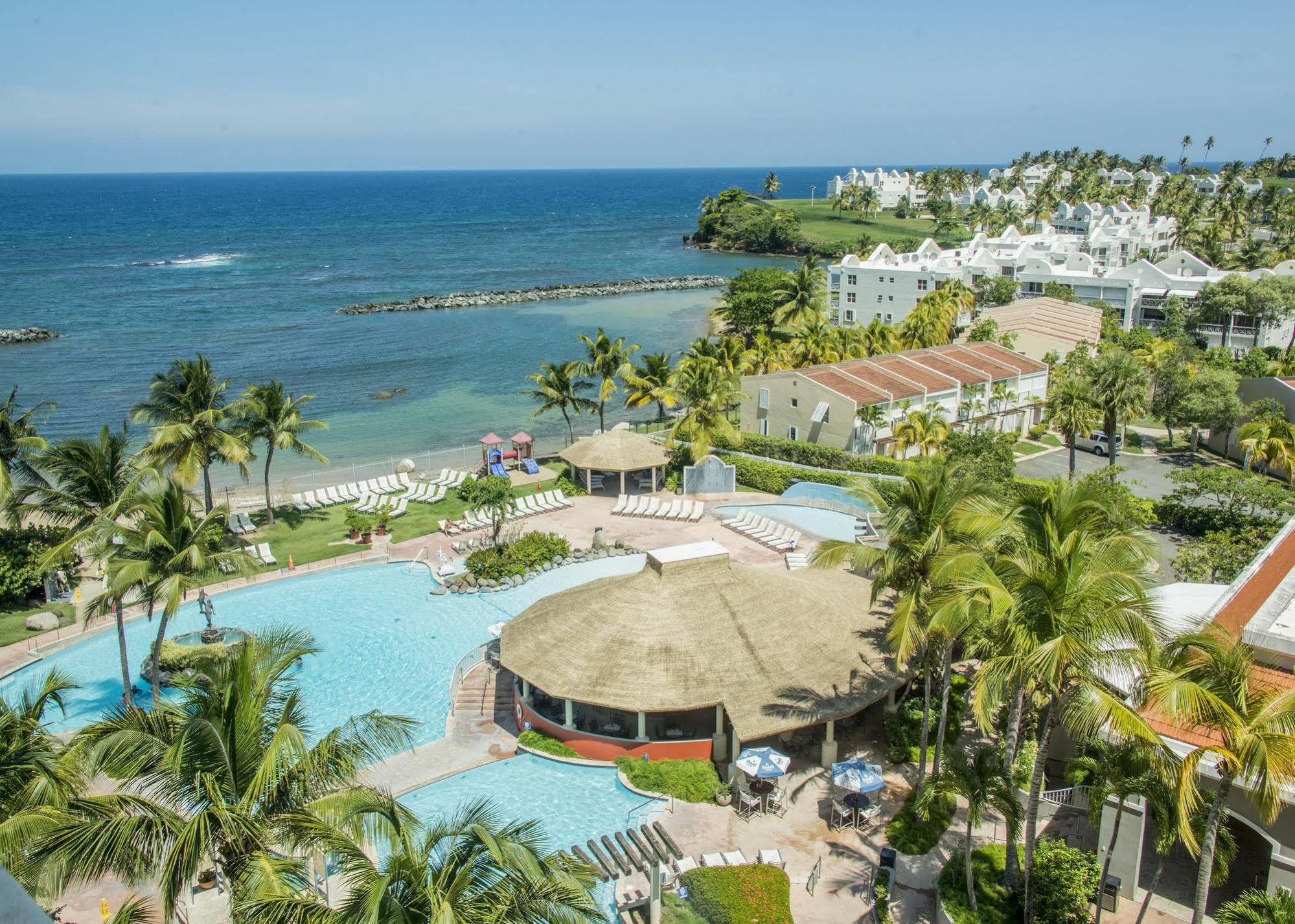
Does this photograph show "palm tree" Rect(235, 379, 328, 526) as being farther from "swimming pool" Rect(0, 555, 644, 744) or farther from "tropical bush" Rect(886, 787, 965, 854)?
"tropical bush" Rect(886, 787, 965, 854)

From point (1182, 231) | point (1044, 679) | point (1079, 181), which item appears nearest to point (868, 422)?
point (1044, 679)

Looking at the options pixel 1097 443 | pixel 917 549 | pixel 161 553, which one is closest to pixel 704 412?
pixel 1097 443

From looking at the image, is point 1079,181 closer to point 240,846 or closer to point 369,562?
point 369,562

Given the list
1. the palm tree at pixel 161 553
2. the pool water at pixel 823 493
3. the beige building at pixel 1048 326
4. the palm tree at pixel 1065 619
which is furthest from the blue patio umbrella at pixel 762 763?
the beige building at pixel 1048 326

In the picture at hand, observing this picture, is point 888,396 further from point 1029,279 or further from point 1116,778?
point 1029,279

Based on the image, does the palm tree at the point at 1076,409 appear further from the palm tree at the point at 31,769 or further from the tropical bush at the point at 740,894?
the palm tree at the point at 31,769

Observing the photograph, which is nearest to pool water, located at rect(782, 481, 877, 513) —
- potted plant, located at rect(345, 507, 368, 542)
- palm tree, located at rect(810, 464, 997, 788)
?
potted plant, located at rect(345, 507, 368, 542)
